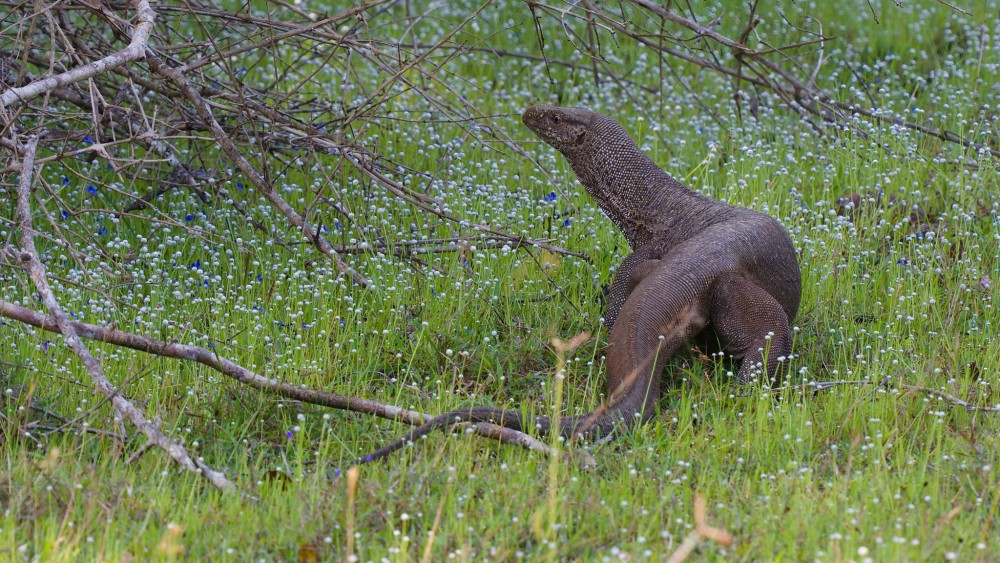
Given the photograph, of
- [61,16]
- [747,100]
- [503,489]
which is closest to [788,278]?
[503,489]

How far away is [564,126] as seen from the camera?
6.01 m

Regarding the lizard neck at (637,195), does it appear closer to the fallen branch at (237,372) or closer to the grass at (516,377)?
the grass at (516,377)

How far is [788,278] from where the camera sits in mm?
5250

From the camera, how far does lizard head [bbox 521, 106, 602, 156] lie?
5.96m

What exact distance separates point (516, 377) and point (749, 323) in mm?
1081

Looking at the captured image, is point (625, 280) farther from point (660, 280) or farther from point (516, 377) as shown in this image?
point (516, 377)

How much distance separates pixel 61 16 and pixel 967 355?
4.99 meters

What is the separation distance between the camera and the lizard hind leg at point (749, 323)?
4.89 meters

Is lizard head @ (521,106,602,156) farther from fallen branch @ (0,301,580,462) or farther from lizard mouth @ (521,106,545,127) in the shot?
fallen branch @ (0,301,580,462)

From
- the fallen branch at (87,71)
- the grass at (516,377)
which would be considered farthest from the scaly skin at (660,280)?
the fallen branch at (87,71)

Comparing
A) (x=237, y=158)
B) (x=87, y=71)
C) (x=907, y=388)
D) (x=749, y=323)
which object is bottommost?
(x=907, y=388)

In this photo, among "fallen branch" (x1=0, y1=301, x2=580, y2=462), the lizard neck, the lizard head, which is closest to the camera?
"fallen branch" (x1=0, y1=301, x2=580, y2=462)

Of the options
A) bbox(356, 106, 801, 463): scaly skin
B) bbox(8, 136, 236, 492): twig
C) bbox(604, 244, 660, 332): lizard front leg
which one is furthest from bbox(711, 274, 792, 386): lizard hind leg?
bbox(8, 136, 236, 492): twig

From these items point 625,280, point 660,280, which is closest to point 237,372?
point 660,280
